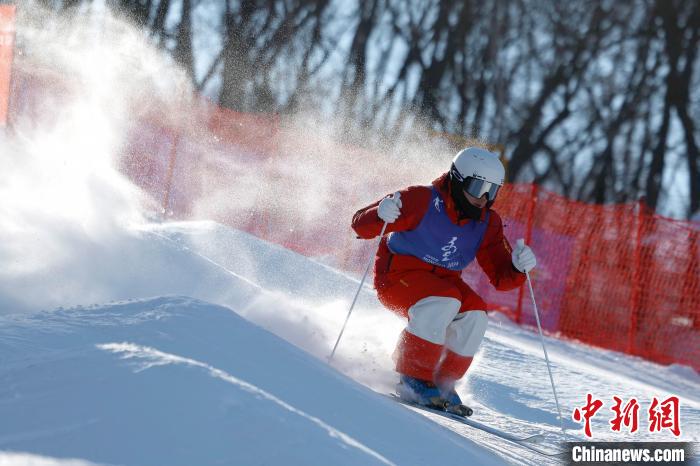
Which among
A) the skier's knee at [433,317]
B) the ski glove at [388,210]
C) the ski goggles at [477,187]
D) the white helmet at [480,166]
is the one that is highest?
the white helmet at [480,166]

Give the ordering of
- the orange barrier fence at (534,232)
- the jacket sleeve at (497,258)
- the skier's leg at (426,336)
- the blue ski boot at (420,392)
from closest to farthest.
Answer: the blue ski boot at (420,392)
the skier's leg at (426,336)
the jacket sleeve at (497,258)
the orange barrier fence at (534,232)

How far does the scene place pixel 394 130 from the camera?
19.6 metres

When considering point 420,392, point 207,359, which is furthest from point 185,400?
point 420,392

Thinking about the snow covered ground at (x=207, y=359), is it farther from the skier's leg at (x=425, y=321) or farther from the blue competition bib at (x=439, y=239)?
the blue competition bib at (x=439, y=239)

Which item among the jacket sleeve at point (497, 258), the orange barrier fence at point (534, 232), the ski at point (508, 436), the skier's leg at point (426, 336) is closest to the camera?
the ski at point (508, 436)

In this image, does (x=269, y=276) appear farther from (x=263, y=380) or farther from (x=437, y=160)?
(x=437, y=160)

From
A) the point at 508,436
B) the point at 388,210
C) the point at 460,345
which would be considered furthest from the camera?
the point at 460,345

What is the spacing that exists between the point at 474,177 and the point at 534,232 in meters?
5.89

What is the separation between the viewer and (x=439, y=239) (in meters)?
4.53

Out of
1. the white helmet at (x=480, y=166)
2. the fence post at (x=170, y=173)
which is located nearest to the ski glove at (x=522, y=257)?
the white helmet at (x=480, y=166)

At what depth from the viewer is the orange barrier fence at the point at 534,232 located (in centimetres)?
928

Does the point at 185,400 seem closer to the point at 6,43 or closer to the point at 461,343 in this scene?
the point at 461,343

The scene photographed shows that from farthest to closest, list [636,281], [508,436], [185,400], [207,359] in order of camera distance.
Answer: [636,281], [508,436], [207,359], [185,400]

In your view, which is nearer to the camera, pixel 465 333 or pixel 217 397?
pixel 217 397
